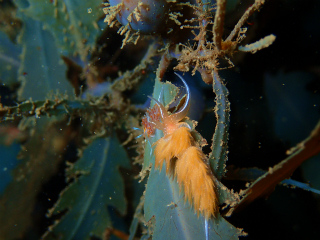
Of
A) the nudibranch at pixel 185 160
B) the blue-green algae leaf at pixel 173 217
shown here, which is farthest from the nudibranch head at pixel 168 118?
the blue-green algae leaf at pixel 173 217

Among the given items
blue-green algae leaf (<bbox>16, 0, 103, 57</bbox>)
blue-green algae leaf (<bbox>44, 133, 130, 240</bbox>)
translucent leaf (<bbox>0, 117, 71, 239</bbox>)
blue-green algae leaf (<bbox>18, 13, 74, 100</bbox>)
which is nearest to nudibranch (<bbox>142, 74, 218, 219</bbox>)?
blue-green algae leaf (<bbox>44, 133, 130, 240</bbox>)

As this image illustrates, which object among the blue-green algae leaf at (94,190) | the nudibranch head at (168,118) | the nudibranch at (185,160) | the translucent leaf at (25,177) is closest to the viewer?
the nudibranch at (185,160)

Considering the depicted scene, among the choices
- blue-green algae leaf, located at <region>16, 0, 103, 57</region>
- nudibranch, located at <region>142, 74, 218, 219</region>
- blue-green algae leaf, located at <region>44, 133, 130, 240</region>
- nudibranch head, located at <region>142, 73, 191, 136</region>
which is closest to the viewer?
nudibranch, located at <region>142, 74, 218, 219</region>

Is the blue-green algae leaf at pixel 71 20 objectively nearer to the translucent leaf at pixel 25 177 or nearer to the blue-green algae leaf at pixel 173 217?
the translucent leaf at pixel 25 177

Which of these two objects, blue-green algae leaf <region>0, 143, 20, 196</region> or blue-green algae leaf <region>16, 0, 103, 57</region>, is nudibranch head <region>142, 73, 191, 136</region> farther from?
blue-green algae leaf <region>0, 143, 20, 196</region>

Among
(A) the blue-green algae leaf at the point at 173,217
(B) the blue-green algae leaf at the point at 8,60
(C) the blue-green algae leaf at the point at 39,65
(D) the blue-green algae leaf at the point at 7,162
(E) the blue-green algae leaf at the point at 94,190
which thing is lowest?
(A) the blue-green algae leaf at the point at 173,217

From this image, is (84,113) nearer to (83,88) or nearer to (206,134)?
(83,88)

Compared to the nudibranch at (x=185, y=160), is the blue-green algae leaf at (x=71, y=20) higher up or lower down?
higher up
